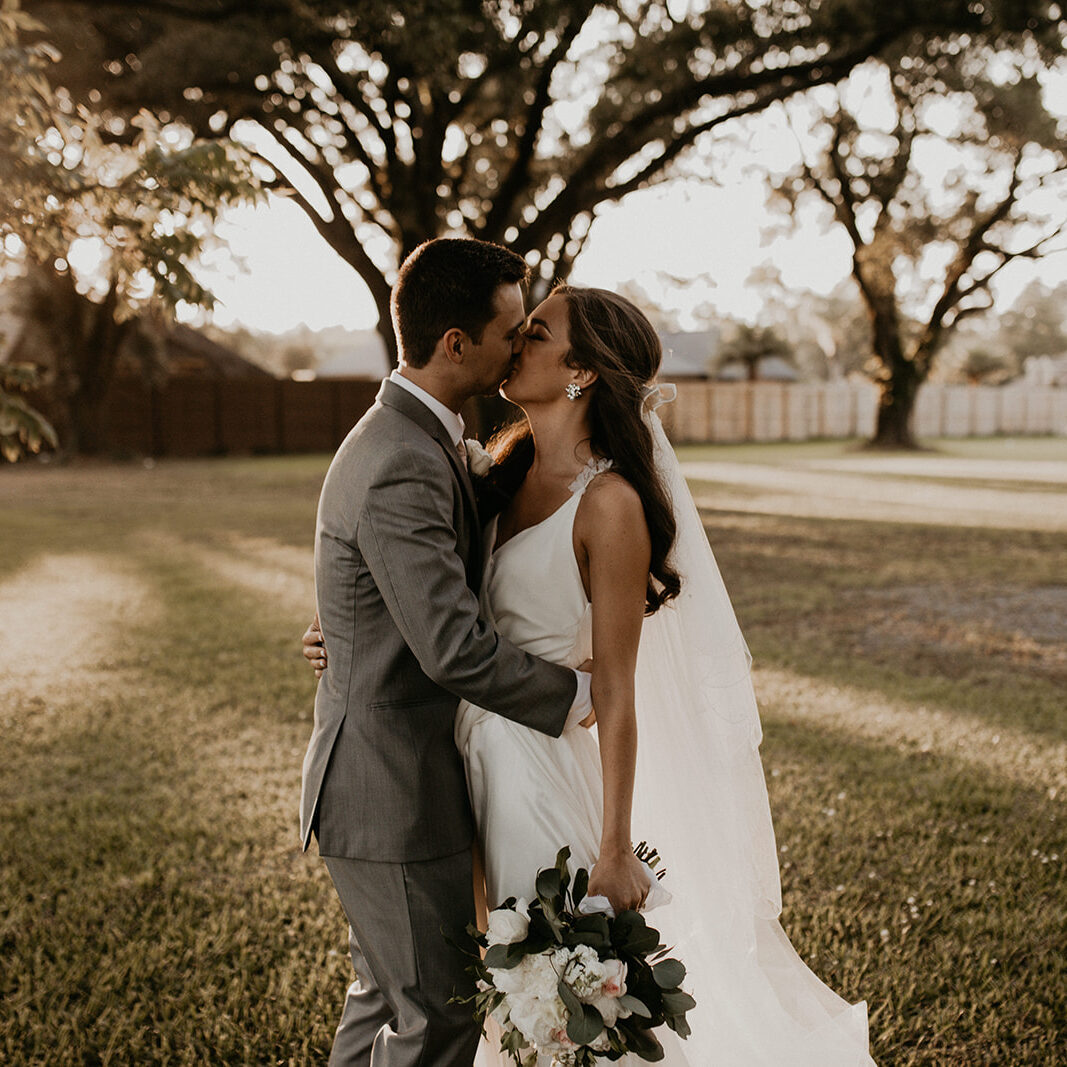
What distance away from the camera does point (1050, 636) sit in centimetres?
793

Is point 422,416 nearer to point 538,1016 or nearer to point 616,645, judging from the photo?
point 616,645

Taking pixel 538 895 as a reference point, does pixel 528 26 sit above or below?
above

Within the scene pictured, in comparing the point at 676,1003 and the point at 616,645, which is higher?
the point at 616,645

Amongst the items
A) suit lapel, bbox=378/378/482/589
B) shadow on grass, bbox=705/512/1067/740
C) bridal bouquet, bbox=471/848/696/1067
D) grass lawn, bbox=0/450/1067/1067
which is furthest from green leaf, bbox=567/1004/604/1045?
shadow on grass, bbox=705/512/1067/740

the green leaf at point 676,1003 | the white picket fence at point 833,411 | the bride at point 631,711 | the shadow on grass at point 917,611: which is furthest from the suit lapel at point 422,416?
the white picket fence at point 833,411

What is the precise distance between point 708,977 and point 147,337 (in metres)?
30.4

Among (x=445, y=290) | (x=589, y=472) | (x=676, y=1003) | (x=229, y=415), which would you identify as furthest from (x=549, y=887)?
(x=229, y=415)

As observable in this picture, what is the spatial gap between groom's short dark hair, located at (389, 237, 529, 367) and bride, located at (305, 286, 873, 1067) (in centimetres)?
27

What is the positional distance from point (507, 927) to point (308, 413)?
3223cm

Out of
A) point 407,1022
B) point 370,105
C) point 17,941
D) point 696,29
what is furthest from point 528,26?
point 407,1022

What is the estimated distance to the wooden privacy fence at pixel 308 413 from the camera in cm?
3005

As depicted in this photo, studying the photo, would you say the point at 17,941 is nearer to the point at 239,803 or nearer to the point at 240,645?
the point at 239,803

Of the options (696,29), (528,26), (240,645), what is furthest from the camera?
(696,29)

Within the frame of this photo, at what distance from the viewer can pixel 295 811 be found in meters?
4.70
